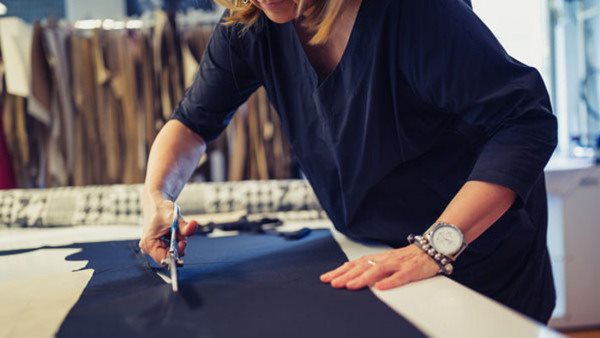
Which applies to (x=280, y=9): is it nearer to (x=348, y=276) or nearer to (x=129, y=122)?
(x=348, y=276)

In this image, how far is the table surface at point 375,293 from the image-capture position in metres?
0.55

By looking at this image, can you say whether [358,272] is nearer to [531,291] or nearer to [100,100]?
[531,291]

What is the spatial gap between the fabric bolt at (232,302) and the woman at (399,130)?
0.06 meters

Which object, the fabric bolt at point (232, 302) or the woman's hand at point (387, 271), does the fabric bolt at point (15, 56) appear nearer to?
the fabric bolt at point (232, 302)

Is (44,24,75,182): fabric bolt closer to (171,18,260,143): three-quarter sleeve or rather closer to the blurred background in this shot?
the blurred background

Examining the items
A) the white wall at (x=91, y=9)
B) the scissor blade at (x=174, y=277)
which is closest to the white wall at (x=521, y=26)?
the white wall at (x=91, y=9)

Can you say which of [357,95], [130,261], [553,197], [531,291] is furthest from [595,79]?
[130,261]

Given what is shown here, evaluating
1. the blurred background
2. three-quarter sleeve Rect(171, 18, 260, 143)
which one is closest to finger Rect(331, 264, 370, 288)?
three-quarter sleeve Rect(171, 18, 260, 143)

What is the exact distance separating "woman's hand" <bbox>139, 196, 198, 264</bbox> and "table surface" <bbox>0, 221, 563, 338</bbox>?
98 millimetres

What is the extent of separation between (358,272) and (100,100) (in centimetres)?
191

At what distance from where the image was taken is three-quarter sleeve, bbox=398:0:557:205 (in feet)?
2.34

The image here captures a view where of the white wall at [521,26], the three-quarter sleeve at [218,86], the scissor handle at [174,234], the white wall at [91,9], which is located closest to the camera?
the scissor handle at [174,234]

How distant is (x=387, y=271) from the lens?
2.35 feet

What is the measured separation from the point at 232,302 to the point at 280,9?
422 millimetres
